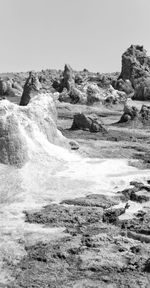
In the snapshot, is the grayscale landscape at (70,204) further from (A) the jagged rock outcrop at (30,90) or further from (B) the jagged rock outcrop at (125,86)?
(B) the jagged rock outcrop at (125,86)

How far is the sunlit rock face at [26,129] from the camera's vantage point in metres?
19.1

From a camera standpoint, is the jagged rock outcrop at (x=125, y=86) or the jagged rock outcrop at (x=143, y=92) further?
the jagged rock outcrop at (x=125, y=86)

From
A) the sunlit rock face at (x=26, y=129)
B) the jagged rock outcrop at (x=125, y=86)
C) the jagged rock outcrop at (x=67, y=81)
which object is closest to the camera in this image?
the sunlit rock face at (x=26, y=129)

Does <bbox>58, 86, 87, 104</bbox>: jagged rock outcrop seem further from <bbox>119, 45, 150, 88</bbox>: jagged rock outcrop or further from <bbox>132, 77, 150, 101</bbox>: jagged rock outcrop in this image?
<bbox>119, 45, 150, 88</bbox>: jagged rock outcrop

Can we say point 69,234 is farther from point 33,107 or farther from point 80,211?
point 33,107

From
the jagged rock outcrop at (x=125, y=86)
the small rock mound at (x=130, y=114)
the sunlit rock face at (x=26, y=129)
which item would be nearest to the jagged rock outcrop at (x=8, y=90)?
the jagged rock outcrop at (x=125, y=86)

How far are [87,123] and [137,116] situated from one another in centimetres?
522

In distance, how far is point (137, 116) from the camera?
36.2 meters

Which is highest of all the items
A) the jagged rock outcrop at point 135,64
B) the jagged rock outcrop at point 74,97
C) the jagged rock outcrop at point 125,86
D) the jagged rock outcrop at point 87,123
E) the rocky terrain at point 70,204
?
the jagged rock outcrop at point 135,64

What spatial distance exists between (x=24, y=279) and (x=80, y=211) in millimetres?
4918

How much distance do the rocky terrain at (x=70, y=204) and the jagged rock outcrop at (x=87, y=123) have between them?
80mm

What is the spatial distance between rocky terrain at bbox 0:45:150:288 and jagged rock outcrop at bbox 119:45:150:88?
37285 millimetres

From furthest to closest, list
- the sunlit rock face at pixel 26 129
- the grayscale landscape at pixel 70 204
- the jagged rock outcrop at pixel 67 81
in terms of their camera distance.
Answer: the jagged rock outcrop at pixel 67 81, the sunlit rock face at pixel 26 129, the grayscale landscape at pixel 70 204

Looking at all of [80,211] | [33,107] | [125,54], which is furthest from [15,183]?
[125,54]
